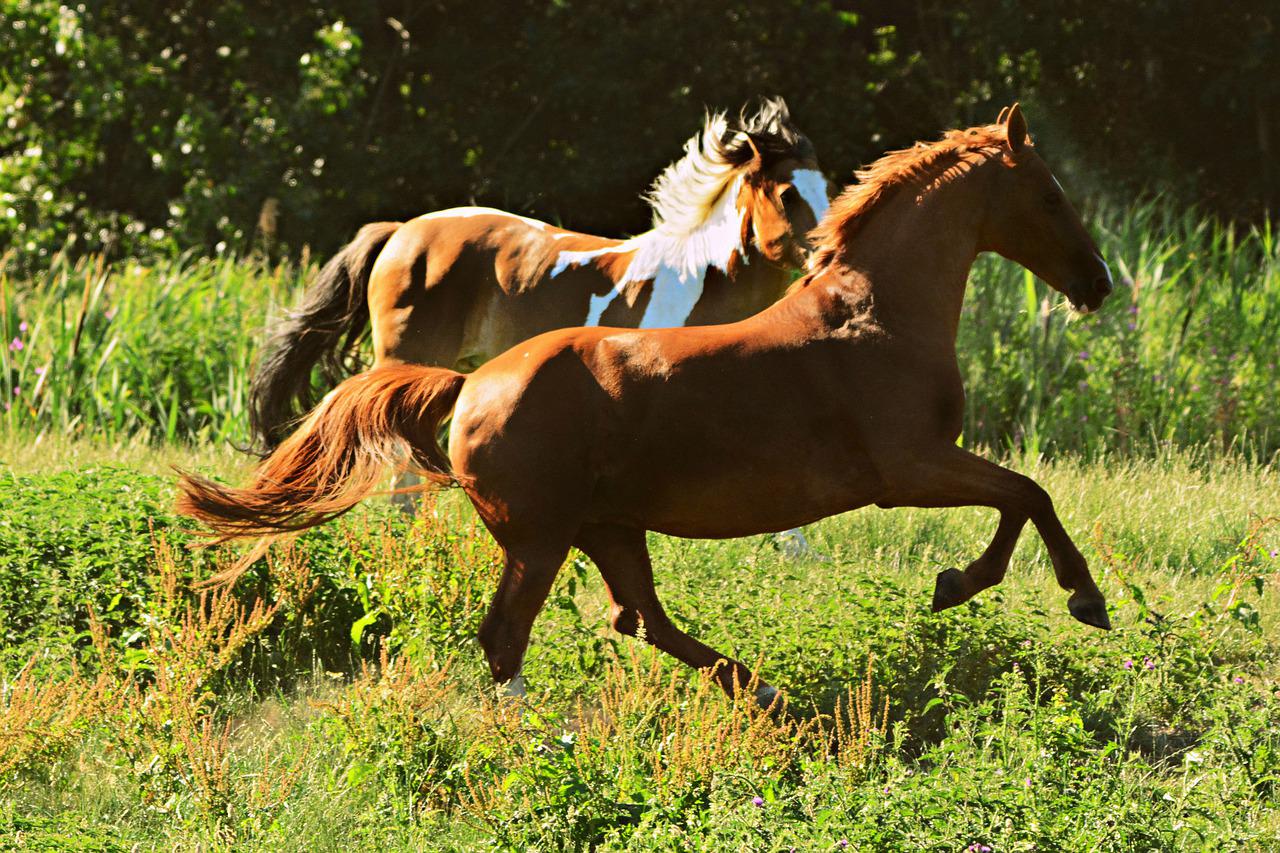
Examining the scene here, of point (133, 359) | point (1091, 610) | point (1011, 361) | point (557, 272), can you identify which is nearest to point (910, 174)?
point (1091, 610)

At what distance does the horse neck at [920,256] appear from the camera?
4.66 m

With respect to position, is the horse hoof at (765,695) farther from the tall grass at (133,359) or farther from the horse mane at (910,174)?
the tall grass at (133,359)

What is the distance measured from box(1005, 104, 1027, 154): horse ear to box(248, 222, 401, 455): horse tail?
12.3ft

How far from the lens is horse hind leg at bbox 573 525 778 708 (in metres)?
4.89

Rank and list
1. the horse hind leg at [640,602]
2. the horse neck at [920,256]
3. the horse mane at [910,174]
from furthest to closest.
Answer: the horse hind leg at [640,602], the horse mane at [910,174], the horse neck at [920,256]

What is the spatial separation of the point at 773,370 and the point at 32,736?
254 centimetres

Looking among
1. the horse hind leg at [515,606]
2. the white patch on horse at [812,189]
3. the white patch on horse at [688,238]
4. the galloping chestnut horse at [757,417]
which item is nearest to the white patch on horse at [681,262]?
the white patch on horse at [688,238]

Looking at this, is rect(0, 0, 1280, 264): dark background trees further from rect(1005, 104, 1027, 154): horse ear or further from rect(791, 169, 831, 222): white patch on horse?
rect(1005, 104, 1027, 154): horse ear

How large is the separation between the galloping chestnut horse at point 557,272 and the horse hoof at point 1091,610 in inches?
97.9

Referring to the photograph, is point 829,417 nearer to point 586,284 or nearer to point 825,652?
point 825,652

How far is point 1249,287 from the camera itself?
11.0m

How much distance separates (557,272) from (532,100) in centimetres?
945

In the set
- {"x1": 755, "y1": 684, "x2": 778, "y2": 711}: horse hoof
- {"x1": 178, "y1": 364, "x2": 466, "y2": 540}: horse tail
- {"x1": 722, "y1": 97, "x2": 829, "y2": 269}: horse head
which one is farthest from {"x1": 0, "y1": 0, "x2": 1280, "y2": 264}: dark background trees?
{"x1": 755, "y1": 684, "x2": 778, "y2": 711}: horse hoof

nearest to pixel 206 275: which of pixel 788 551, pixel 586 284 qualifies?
pixel 586 284
